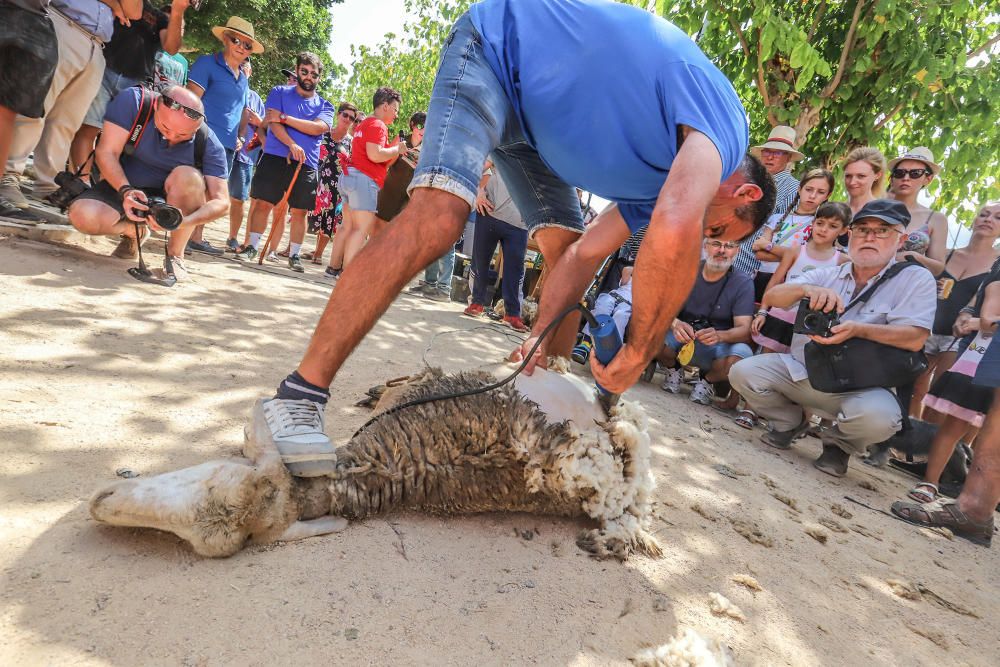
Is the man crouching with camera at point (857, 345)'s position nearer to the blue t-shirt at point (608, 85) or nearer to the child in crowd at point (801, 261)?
the child in crowd at point (801, 261)

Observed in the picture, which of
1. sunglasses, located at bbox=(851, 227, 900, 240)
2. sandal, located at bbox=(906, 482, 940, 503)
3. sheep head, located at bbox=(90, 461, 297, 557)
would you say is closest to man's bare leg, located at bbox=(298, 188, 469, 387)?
sheep head, located at bbox=(90, 461, 297, 557)

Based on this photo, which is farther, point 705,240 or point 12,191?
point 705,240

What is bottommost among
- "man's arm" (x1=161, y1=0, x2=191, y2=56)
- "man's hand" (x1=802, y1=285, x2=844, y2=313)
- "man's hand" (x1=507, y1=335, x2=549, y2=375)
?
"man's hand" (x1=507, y1=335, x2=549, y2=375)

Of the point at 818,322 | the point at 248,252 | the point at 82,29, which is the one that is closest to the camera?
the point at 818,322

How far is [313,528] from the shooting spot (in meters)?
1.39

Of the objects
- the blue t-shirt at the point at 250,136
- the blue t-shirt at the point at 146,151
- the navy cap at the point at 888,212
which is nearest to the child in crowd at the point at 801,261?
the navy cap at the point at 888,212

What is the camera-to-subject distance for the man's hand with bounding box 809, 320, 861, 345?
3.29 m

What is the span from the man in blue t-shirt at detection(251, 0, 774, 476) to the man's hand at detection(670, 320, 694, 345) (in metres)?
2.61

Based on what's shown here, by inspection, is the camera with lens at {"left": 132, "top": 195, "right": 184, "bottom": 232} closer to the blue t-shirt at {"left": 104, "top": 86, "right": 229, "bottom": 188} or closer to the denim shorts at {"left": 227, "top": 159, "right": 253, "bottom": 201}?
the blue t-shirt at {"left": 104, "top": 86, "right": 229, "bottom": 188}

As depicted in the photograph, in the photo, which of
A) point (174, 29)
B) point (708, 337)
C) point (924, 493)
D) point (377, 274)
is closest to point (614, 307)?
point (708, 337)

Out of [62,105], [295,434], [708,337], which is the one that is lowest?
[295,434]

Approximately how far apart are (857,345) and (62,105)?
19.2 feet

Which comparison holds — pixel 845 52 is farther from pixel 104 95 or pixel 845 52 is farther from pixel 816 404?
pixel 104 95

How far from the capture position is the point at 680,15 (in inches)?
283
